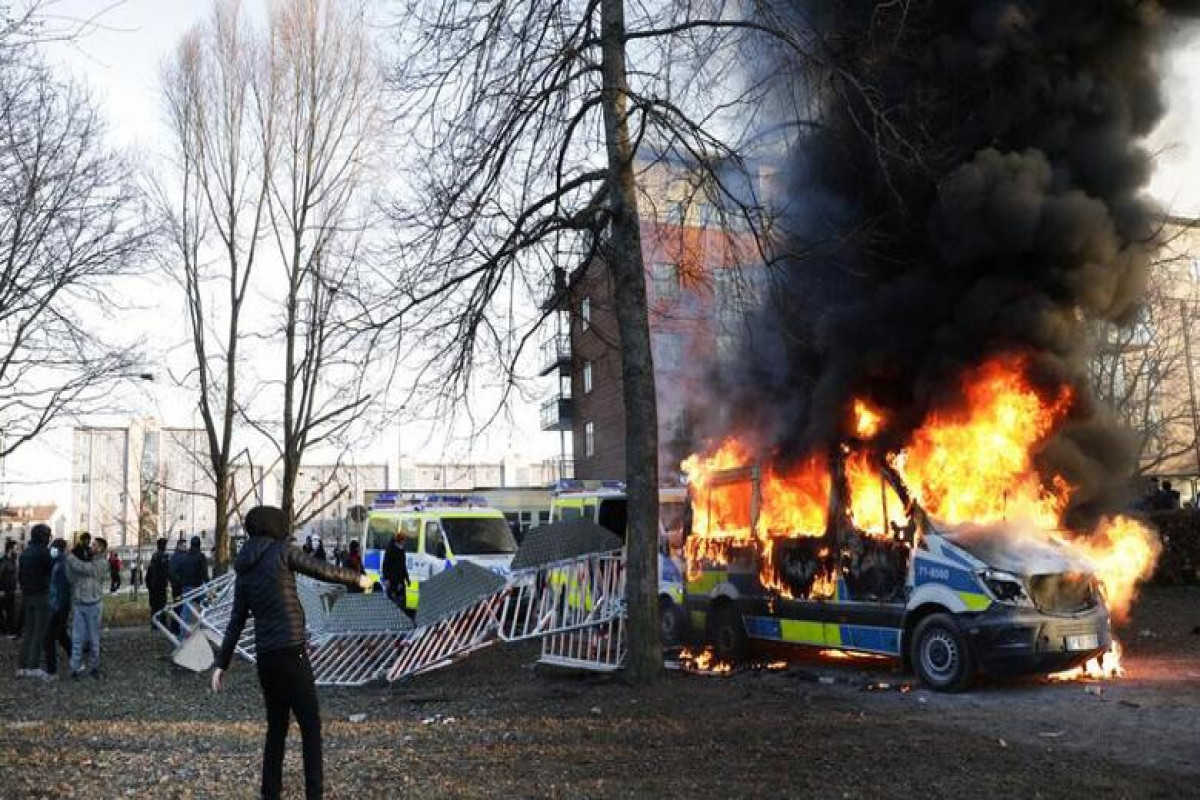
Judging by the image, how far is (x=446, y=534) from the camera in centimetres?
1906

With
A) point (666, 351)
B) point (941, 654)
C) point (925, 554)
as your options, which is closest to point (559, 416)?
A: point (666, 351)

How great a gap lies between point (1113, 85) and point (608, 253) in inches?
254

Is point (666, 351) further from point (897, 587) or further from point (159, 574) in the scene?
point (897, 587)

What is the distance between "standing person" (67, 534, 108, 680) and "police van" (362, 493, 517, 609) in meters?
6.30

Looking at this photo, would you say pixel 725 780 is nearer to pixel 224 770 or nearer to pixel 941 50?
pixel 224 770

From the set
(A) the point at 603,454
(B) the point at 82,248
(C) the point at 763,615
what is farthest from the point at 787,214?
(A) the point at 603,454

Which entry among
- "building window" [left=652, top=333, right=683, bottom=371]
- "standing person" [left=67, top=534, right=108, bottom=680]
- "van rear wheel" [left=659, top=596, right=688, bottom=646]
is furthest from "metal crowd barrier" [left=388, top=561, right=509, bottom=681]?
"building window" [left=652, top=333, right=683, bottom=371]

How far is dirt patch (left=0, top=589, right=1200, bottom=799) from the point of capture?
615 centimetres

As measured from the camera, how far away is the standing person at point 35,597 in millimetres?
12602

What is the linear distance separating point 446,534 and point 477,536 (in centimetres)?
61

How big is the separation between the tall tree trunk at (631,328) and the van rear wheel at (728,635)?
232 centimetres

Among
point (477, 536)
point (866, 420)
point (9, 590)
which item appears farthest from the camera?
point (477, 536)

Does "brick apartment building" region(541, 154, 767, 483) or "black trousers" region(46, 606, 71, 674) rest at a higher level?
"brick apartment building" region(541, 154, 767, 483)

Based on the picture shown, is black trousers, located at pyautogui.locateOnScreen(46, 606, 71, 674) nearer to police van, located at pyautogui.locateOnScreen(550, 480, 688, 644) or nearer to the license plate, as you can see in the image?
police van, located at pyautogui.locateOnScreen(550, 480, 688, 644)
